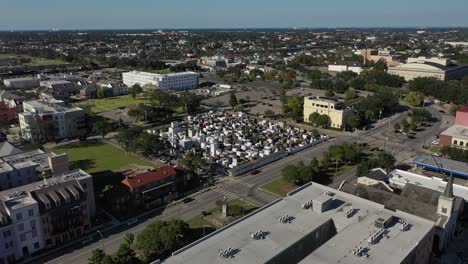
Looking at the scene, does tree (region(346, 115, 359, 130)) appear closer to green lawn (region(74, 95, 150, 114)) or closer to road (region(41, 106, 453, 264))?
road (region(41, 106, 453, 264))

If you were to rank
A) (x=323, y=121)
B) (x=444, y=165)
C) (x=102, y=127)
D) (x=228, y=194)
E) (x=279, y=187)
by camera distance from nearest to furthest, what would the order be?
(x=228, y=194)
(x=279, y=187)
(x=444, y=165)
(x=102, y=127)
(x=323, y=121)

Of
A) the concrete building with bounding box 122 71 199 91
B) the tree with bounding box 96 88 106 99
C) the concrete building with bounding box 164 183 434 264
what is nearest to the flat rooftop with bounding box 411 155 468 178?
the concrete building with bounding box 164 183 434 264

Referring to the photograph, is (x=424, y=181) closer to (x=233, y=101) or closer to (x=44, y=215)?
(x=44, y=215)

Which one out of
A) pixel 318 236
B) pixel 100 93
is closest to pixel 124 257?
pixel 318 236

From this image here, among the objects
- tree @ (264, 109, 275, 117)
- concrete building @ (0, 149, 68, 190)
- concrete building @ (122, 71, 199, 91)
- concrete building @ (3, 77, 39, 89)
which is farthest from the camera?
concrete building @ (3, 77, 39, 89)

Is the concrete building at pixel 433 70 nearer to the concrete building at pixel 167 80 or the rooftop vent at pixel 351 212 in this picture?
the concrete building at pixel 167 80
